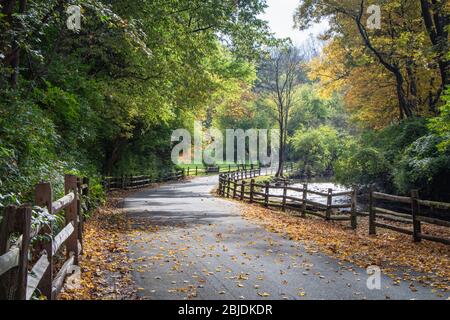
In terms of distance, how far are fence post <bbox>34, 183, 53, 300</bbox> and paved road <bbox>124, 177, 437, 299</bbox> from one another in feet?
4.16

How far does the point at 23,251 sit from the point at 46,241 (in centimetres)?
111

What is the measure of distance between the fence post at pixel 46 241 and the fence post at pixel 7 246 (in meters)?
0.97

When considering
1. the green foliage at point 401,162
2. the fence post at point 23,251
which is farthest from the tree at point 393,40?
the fence post at point 23,251

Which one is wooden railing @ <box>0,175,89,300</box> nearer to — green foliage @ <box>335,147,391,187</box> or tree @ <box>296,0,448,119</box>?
tree @ <box>296,0,448,119</box>

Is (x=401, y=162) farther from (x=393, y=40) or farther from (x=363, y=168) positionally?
(x=393, y=40)

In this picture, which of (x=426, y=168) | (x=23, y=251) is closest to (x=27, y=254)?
(x=23, y=251)

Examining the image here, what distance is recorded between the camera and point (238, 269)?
679 cm

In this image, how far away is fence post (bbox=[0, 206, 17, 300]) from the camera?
3.39 metres

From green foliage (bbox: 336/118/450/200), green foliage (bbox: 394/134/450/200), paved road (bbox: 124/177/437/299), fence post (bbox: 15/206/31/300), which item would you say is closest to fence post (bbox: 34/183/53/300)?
fence post (bbox: 15/206/31/300)

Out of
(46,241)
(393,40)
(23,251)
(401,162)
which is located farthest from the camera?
(393,40)

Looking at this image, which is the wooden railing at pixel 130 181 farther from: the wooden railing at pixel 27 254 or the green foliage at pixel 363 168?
the wooden railing at pixel 27 254
